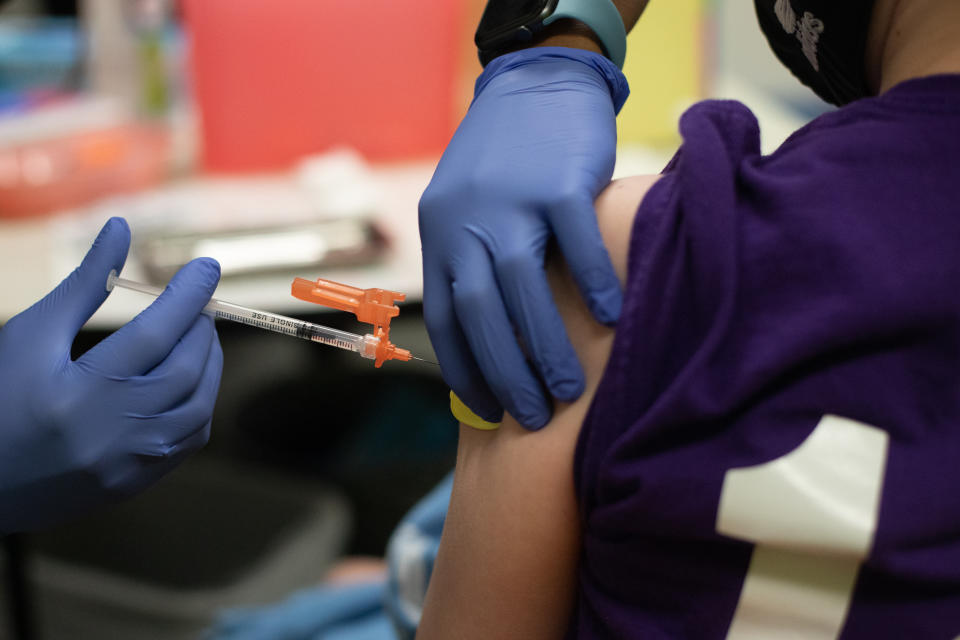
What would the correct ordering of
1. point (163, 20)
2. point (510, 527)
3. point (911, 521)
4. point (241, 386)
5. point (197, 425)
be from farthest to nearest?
point (241, 386)
point (163, 20)
point (197, 425)
point (510, 527)
point (911, 521)

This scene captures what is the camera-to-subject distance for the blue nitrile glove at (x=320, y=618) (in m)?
1.22

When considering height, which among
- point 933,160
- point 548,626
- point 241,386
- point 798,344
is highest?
point 933,160

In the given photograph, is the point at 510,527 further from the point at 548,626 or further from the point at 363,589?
the point at 363,589

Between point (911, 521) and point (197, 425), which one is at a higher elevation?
point (911, 521)

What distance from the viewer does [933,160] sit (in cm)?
58

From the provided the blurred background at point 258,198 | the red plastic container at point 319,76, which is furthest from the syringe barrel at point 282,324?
the red plastic container at point 319,76

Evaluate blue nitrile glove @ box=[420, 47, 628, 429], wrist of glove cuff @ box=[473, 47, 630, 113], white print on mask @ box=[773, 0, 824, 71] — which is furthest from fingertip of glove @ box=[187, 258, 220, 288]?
white print on mask @ box=[773, 0, 824, 71]

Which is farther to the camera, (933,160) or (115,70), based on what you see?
(115,70)

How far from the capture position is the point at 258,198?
6.80 ft

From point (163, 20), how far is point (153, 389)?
1723 millimetres

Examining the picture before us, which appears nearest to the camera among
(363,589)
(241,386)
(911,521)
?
(911,521)

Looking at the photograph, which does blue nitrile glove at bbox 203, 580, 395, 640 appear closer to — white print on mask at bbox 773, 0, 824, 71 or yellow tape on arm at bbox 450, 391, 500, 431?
yellow tape on arm at bbox 450, 391, 500, 431

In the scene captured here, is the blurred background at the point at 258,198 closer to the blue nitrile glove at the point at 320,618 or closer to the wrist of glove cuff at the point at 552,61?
the blue nitrile glove at the point at 320,618

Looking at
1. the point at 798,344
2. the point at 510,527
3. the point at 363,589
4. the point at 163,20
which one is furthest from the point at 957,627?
Result: the point at 163,20
